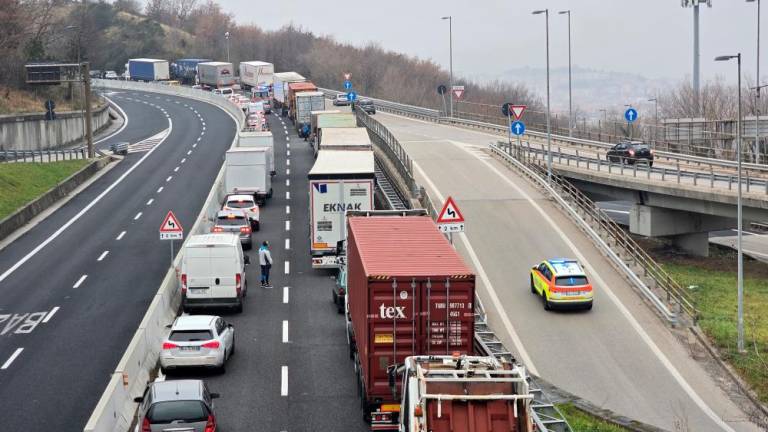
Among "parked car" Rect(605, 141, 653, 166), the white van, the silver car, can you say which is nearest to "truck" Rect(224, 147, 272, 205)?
the white van

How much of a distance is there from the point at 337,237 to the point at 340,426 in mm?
15658

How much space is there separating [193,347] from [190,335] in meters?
Answer: 0.31

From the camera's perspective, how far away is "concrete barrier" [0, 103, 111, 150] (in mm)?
74312

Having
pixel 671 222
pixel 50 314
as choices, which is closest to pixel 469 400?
pixel 50 314

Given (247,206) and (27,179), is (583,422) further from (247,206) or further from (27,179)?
(27,179)

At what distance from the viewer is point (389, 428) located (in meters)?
20.5

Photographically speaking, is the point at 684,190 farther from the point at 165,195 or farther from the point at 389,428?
the point at 389,428

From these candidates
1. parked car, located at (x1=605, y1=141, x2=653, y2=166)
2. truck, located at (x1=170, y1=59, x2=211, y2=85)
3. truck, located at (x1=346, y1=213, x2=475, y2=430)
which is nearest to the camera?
truck, located at (x1=346, y1=213, x2=475, y2=430)

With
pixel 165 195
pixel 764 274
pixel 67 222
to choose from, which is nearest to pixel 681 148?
pixel 764 274

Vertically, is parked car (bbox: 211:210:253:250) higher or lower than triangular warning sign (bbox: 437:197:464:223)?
lower

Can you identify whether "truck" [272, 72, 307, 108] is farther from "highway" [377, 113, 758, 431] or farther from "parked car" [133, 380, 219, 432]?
"parked car" [133, 380, 219, 432]

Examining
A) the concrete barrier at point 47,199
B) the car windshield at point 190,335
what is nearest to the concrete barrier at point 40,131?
the concrete barrier at point 47,199

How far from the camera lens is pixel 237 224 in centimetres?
4138

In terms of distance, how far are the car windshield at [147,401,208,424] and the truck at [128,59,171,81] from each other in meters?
122
